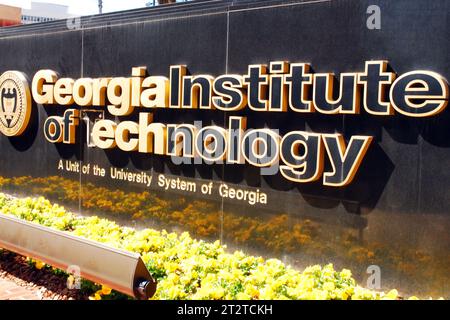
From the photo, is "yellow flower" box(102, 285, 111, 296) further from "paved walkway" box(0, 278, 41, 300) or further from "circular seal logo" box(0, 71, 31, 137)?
"circular seal logo" box(0, 71, 31, 137)

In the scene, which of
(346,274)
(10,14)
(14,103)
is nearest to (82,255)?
(346,274)

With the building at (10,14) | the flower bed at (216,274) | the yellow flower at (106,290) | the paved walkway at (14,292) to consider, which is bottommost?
the paved walkway at (14,292)

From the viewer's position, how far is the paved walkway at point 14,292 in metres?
5.66

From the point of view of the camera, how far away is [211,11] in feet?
23.0

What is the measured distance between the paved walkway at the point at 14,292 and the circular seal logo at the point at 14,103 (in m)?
4.49

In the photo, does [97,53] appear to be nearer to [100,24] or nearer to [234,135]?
[100,24]

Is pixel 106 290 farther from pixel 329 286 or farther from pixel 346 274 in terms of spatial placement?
pixel 346 274

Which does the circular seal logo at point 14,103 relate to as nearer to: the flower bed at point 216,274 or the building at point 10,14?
the flower bed at point 216,274

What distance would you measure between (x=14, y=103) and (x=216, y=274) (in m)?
6.40

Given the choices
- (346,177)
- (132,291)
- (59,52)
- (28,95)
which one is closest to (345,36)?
(346,177)

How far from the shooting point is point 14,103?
1012 cm

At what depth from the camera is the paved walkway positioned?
5664mm

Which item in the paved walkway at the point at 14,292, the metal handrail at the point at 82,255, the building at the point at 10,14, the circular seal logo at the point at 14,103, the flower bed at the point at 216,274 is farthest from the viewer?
the building at the point at 10,14

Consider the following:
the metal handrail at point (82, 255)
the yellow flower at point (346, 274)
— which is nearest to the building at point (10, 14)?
the metal handrail at point (82, 255)
